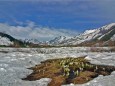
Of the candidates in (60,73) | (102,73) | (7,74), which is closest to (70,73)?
(60,73)

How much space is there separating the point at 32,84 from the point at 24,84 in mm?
1902

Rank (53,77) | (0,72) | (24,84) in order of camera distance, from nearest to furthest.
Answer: (24,84) < (53,77) < (0,72)

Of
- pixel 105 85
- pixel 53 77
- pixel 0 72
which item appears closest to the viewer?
pixel 105 85

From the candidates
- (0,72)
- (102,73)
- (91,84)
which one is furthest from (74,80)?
(0,72)

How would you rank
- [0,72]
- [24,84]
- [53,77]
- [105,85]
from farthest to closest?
[0,72]
[53,77]
[24,84]
[105,85]

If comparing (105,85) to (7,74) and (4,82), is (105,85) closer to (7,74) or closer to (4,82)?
(4,82)

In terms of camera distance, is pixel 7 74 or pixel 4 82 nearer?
pixel 4 82

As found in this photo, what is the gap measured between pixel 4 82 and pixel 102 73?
29185 millimetres

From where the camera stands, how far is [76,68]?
343 ft

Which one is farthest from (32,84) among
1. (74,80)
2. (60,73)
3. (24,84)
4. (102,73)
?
(102,73)

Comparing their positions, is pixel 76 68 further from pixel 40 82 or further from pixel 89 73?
pixel 40 82

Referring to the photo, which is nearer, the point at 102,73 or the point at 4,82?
the point at 4,82

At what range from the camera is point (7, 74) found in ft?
315

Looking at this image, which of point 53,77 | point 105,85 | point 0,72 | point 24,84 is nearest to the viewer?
point 105,85
